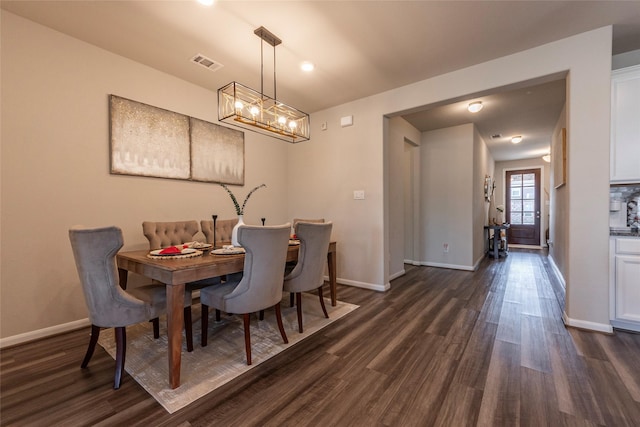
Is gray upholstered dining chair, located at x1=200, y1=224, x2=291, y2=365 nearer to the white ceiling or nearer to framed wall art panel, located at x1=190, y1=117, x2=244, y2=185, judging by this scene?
the white ceiling

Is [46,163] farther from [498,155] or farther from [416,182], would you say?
[498,155]

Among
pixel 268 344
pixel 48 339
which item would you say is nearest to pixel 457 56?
pixel 268 344

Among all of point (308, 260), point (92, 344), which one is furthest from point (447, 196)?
point (92, 344)

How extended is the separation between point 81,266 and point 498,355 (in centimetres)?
289

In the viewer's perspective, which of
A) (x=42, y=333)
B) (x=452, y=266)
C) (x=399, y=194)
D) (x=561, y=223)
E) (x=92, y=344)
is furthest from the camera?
(x=452, y=266)

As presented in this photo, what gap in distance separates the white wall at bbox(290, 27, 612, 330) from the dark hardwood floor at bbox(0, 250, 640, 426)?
512 millimetres

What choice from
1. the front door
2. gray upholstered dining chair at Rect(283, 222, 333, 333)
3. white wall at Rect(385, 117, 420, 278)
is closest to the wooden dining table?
gray upholstered dining chair at Rect(283, 222, 333, 333)

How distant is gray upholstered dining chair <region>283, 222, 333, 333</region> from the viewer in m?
2.36

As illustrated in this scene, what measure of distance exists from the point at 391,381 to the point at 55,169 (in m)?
3.24

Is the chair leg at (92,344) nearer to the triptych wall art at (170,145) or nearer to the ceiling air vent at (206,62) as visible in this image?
the triptych wall art at (170,145)

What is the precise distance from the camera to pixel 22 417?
142cm

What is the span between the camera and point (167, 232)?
2789 millimetres

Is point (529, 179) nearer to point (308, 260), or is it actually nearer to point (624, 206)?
point (624, 206)

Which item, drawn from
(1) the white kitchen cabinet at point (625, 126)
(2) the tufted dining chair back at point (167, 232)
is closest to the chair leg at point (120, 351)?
(2) the tufted dining chair back at point (167, 232)
